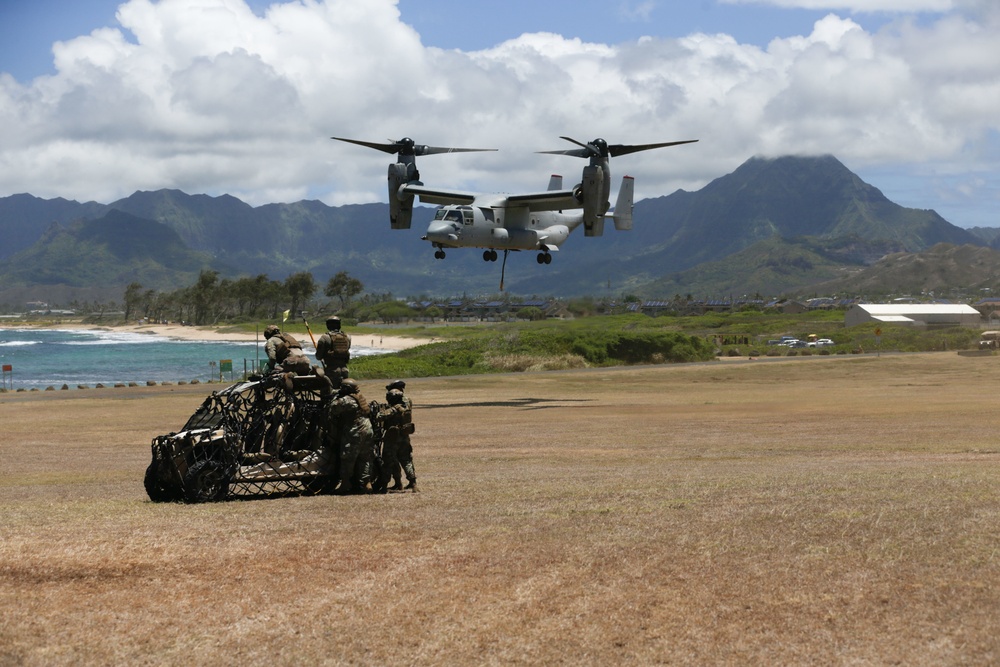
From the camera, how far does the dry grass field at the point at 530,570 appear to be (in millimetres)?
8622

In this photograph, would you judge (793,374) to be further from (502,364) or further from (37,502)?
(37,502)

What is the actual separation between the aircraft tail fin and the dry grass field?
4467cm

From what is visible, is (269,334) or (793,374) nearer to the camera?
(269,334)

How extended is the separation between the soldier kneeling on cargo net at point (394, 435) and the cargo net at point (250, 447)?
0.85m

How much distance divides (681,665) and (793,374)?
6281 cm

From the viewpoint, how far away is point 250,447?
52.6 ft

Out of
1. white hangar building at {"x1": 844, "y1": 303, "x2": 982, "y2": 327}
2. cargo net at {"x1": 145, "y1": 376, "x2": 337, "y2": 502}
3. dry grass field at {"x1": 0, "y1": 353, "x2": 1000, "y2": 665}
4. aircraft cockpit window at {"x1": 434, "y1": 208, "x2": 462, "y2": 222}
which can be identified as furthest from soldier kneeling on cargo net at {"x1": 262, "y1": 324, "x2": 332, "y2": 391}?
white hangar building at {"x1": 844, "y1": 303, "x2": 982, "y2": 327}

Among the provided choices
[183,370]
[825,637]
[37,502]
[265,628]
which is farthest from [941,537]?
[183,370]

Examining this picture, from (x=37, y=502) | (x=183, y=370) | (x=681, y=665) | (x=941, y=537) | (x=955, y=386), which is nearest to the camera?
(x=681, y=665)

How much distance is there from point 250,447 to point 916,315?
12276cm

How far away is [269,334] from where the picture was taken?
17.7 metres

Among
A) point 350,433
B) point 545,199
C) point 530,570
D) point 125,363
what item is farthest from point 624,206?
point 125,363

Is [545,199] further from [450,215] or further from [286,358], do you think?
[286,358]

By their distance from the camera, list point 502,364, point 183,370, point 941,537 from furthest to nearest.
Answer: point 183,370 < point 502,364 < point 941,537
